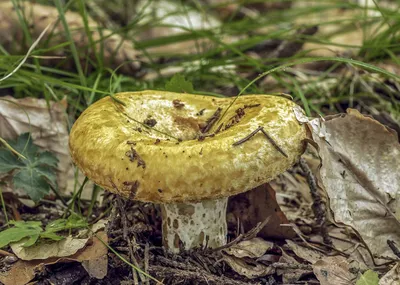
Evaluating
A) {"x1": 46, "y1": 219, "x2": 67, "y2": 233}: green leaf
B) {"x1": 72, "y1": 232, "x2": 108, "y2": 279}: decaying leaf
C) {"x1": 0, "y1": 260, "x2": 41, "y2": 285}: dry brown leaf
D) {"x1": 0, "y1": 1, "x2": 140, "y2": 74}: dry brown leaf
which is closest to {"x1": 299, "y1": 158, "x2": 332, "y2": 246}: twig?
{"x1": 72, "y1": 232, "x2": 108, "y2": 279}: decaying leaf

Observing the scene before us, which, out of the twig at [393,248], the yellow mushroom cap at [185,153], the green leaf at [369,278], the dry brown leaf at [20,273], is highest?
the yellow mushroom cap at [185,153]

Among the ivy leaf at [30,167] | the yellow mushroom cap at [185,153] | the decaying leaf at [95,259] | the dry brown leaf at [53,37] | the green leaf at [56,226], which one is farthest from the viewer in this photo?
the dry brown leaf at [53,37]

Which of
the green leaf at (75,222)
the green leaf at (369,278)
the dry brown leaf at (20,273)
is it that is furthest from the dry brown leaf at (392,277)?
the dry brown leaf at (20,273)

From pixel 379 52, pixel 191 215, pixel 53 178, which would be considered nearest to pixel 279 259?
pixel 191 215

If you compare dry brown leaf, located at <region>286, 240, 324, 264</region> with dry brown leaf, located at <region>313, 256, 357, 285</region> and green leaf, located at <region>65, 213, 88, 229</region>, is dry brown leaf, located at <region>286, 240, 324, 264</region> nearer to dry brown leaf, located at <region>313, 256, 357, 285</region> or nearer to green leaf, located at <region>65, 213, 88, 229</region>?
dry brown leaf, located at <region>313, 256, 357, 285</region>

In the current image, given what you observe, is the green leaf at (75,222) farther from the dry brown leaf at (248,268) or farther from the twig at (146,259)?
the dry brown leaf at (248,268)

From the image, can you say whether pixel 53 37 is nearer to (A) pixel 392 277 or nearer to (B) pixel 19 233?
(B) pixel 19 233

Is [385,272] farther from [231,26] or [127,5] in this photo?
[127,5]
